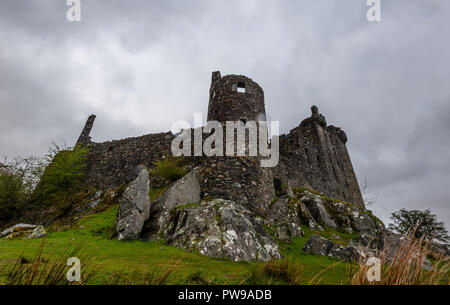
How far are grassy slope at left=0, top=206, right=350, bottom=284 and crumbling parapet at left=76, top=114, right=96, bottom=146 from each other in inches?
451

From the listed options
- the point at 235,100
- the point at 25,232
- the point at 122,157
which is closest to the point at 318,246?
the point at 235,100

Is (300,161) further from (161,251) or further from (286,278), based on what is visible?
(286,278)

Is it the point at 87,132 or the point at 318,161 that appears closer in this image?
the point at 87,132

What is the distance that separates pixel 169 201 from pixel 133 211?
151 centimetres

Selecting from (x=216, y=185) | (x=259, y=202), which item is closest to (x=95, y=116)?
(x=216, y=185)

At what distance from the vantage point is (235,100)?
13.8 meters

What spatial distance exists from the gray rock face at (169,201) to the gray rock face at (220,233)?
41 centimetres

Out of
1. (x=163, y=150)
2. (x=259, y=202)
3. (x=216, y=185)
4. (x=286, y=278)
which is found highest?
(x=163, y=150)

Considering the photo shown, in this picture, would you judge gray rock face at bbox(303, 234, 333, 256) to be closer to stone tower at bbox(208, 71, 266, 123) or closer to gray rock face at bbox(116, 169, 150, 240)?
gray rock face at bbox(116, 169, 150, 240)

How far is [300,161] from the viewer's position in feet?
64.4

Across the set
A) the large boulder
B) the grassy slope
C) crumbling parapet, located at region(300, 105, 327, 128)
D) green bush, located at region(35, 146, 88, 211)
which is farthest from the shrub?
crumbling parapet, located at region(300, 105, 327, 128)

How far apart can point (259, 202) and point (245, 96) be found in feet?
22.8

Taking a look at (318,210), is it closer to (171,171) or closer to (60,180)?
(171,171)

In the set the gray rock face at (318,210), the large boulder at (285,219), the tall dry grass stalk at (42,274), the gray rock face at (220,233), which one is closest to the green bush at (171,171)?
the gray rock face at (220,233)
